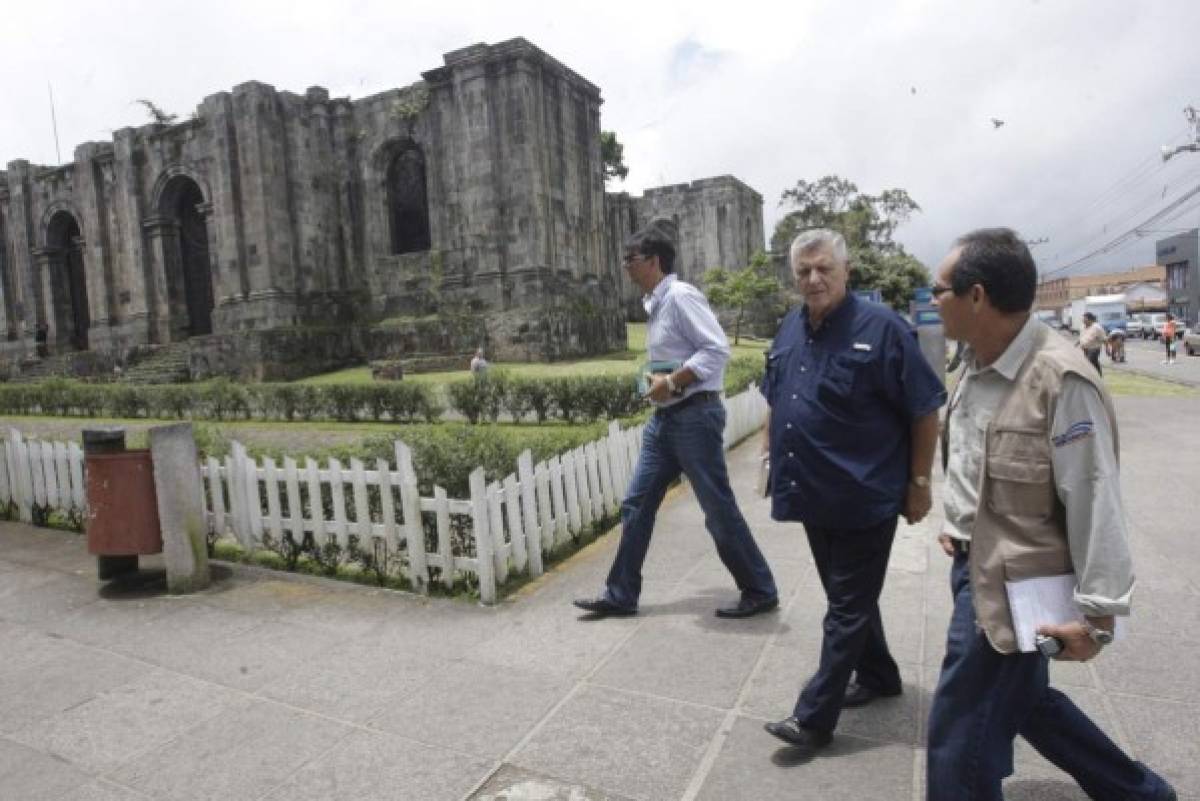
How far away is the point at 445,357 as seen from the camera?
22.3 m

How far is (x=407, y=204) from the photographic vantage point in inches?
1030

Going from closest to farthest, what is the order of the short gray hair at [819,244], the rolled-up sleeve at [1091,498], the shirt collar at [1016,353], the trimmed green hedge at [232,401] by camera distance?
the rolled-up sleeve at [1091,498] < the shirt collar at [1016,353] < the short gray hair at [819,244] < the trimmed green hedge at [232,401]

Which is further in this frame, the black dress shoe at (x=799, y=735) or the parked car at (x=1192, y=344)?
the parked car at (x=1192, y=344)

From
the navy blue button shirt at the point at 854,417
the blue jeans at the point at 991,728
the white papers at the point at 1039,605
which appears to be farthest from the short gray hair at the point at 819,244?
the white papers at the point at 1039,605

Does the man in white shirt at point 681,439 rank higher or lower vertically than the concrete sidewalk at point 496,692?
higher

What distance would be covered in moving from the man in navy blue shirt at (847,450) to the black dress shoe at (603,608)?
4.87ft

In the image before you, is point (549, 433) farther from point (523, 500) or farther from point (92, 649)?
point (92, 649)

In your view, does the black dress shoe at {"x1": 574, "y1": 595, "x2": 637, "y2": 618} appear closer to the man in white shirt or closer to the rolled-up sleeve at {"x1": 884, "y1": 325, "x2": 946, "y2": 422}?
the man in white shirt

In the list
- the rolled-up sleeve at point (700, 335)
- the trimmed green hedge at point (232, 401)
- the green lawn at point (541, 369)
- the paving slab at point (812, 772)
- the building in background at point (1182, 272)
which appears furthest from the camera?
the building in background at point (1182, 272)

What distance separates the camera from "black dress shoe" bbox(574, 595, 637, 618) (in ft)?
13.9

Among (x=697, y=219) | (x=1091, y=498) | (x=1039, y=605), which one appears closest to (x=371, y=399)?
(x=1039, y=605)

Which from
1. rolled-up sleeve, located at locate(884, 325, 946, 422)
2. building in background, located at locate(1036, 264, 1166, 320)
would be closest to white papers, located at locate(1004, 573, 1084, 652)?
rolled-up sleeve, located at locate(884, 325, 946, 422)

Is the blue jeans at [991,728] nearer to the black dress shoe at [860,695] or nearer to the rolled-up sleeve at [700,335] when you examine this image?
the black dress shoe at [860,695]

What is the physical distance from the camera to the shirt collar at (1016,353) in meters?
2.08
